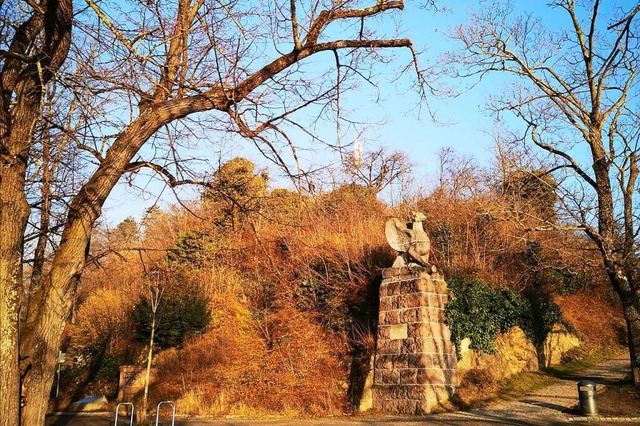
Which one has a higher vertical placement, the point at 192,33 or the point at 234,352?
the point at 192,33

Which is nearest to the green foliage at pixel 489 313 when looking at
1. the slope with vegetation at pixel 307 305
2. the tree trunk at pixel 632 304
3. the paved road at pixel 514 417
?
the slope with vegetation at pixel 307 305

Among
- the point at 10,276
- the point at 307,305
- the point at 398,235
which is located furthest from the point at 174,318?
the point at 10,276

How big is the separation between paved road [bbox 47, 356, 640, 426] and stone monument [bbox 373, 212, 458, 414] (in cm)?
65

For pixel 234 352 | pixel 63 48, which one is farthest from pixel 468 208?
pixel 63 48

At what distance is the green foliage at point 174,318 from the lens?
19.9 metres

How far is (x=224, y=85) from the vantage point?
5422 millimetres

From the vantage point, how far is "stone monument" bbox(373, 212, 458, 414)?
1239 centimetres

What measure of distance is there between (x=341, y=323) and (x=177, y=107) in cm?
1255

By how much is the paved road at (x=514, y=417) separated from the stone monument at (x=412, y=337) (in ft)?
2.14

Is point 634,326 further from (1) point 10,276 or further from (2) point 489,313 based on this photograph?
(1) point 10,276

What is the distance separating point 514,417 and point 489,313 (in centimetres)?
449

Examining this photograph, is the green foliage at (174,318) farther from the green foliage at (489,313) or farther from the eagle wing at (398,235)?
the green foliage at (489,313)

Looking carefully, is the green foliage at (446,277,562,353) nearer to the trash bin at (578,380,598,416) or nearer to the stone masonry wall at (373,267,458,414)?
the stone masonry wall at (373,267,458,414)

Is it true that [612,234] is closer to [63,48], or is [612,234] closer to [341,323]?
[341,323]
